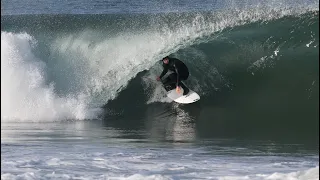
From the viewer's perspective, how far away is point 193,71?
A: 536 inches

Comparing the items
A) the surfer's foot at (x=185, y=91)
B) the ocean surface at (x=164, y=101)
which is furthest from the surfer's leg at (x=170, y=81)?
the ocean surface at (x=164, y=101)

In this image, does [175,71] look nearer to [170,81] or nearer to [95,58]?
[170,81]

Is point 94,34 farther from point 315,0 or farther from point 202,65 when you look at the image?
point 315,0

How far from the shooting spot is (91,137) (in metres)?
9.73

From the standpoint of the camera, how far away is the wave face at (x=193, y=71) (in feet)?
40.0

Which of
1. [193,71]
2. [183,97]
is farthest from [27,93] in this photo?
[193,71]

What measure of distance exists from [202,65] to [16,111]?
401 centimetres

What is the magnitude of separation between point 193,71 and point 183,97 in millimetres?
1869

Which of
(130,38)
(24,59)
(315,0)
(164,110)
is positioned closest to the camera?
(164,110)

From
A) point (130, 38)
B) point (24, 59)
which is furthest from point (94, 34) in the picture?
point (24, 59)

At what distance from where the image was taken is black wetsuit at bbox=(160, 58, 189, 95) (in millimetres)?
11219

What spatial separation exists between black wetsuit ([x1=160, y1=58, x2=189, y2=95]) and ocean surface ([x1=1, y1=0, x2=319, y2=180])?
Answer: 0.61 meters

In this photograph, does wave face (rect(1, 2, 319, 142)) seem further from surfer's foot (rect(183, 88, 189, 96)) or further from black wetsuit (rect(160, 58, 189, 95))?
black wetsuit (rect(160, 58, 189, 95))

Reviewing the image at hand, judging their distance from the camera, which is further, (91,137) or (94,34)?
(94,34)
